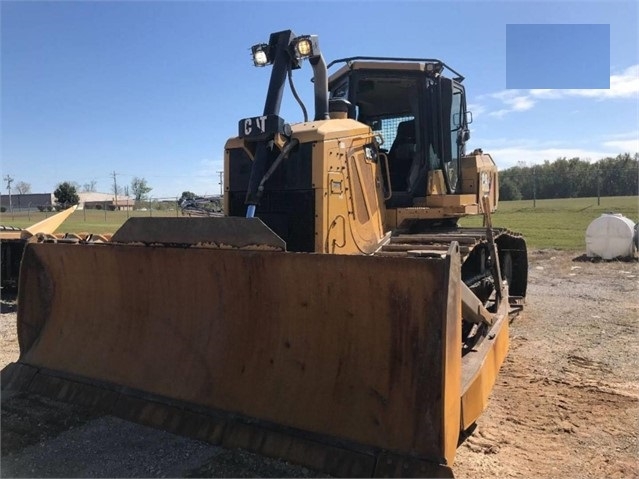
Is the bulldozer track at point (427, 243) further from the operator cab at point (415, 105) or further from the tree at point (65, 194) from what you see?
the tree at point (65, 194)

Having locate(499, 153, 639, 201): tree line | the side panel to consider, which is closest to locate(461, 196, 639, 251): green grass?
locate(499, 153, 639, 201): tree line

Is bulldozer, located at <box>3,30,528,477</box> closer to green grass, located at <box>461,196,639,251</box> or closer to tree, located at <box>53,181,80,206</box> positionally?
green grass, located at <box>461,196,639,251</box>

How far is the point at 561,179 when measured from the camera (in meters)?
46.6

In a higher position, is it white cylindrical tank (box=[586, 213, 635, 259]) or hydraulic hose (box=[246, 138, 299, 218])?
hydraulic hose (box=[246, 138, 299, 218])

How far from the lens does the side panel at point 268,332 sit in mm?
3168

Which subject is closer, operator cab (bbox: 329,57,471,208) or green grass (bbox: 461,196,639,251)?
operator cab (bbox: 329,57,471,208)

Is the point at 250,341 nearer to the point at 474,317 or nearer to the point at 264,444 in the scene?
the point at 264,444

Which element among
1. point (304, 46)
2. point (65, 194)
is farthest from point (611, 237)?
point (65, 194)

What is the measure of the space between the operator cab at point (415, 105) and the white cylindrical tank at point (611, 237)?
9.89 meters

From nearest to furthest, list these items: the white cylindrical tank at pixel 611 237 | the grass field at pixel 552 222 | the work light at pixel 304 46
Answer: the work light at pixel 304 46, the white cylindrical tank at pixel 611 237, the grass field at pixel 552 222

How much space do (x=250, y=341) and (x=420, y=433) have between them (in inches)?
54.7

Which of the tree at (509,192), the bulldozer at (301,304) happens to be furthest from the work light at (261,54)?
the tree at (509,192)

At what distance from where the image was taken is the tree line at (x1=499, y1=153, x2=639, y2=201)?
42.4 metres

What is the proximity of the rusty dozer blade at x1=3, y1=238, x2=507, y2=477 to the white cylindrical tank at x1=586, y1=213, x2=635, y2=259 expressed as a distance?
11.7m
